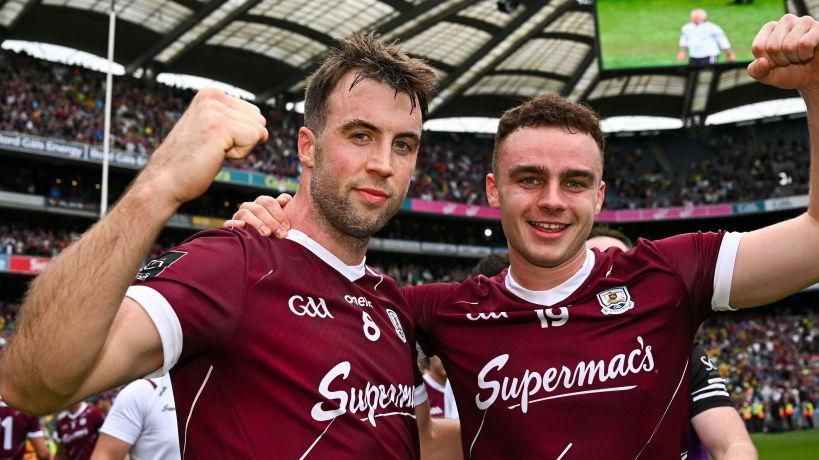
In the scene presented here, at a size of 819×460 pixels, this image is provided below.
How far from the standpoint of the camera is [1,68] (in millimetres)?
32969

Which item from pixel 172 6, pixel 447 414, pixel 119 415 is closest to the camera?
pixel 119 415

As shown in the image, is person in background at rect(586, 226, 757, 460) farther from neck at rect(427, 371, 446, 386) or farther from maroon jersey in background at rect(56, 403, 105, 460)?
maroon jersey in background at rect(56, 403, 105, 460)

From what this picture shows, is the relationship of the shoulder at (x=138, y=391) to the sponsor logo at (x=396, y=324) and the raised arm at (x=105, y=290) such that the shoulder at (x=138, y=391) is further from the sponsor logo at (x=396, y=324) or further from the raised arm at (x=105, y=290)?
the raised arm at (x=105, y=290)

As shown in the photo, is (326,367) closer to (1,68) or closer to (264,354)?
(264,354)

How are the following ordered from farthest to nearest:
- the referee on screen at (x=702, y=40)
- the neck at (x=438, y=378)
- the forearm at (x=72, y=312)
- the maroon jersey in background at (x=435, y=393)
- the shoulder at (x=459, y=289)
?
the referee on screen at (x=702, y=40) → the maroon jersey in background at (x=435, y=393) → the neck at (x=438, y=378) → the shoulder at (x=459, y=289) → the forearm at (x=72, y=312)

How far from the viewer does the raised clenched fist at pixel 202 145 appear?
2.12m

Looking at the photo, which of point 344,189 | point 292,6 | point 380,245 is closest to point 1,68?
point 292,6

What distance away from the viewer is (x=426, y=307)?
352cm

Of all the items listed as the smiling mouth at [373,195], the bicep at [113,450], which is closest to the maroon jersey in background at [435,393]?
the bicep at [113,450]

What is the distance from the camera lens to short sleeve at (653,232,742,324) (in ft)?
9.93

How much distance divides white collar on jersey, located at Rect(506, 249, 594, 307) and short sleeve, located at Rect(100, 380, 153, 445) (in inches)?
138

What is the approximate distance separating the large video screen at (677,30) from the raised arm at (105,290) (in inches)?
1117

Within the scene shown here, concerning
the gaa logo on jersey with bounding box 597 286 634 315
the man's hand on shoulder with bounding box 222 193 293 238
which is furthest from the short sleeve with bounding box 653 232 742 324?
the man's hand on shoulder with bounding box 222 193 293 238

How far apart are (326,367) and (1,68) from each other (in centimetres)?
3491
